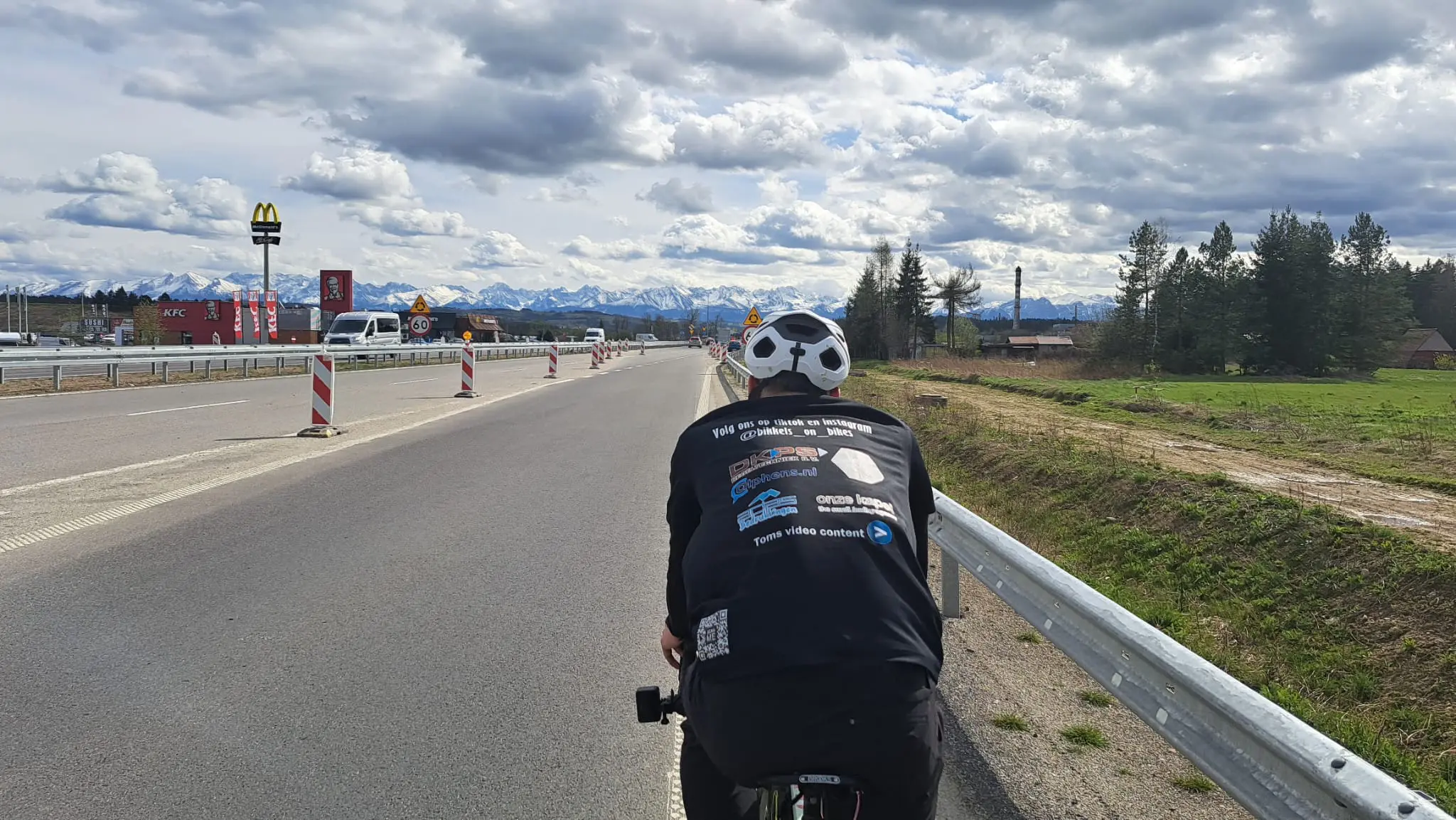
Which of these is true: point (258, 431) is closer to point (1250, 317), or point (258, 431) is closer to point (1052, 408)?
point (1052, 408)

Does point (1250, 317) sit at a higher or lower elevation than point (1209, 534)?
higher

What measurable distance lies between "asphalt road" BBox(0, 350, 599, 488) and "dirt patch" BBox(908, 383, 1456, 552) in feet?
41.3

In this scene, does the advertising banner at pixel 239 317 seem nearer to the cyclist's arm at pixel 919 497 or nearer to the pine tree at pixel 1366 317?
the cyclist's arm at pixel 919 497

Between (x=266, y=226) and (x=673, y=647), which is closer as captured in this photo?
(x=673, y=647)

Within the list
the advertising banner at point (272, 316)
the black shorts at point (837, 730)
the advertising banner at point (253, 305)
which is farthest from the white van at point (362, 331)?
the black shorts at point (837, 730)

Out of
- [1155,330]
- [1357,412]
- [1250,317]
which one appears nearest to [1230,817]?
A: [1357,412]

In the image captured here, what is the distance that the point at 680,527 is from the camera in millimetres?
2736

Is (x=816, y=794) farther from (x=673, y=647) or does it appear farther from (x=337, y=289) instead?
(x=337, y=289)

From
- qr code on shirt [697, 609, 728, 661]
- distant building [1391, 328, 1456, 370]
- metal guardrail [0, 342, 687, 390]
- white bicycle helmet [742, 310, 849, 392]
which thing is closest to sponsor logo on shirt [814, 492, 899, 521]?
qr code on shirt [697, 609, 728, 661]

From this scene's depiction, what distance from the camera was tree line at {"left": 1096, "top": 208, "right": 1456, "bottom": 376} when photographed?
6844 centimetres

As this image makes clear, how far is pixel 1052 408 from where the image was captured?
90.0ft

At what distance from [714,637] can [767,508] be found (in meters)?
0.32

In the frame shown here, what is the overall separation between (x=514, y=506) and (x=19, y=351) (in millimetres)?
19912

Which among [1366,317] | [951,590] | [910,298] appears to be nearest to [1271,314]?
[1366,317]
